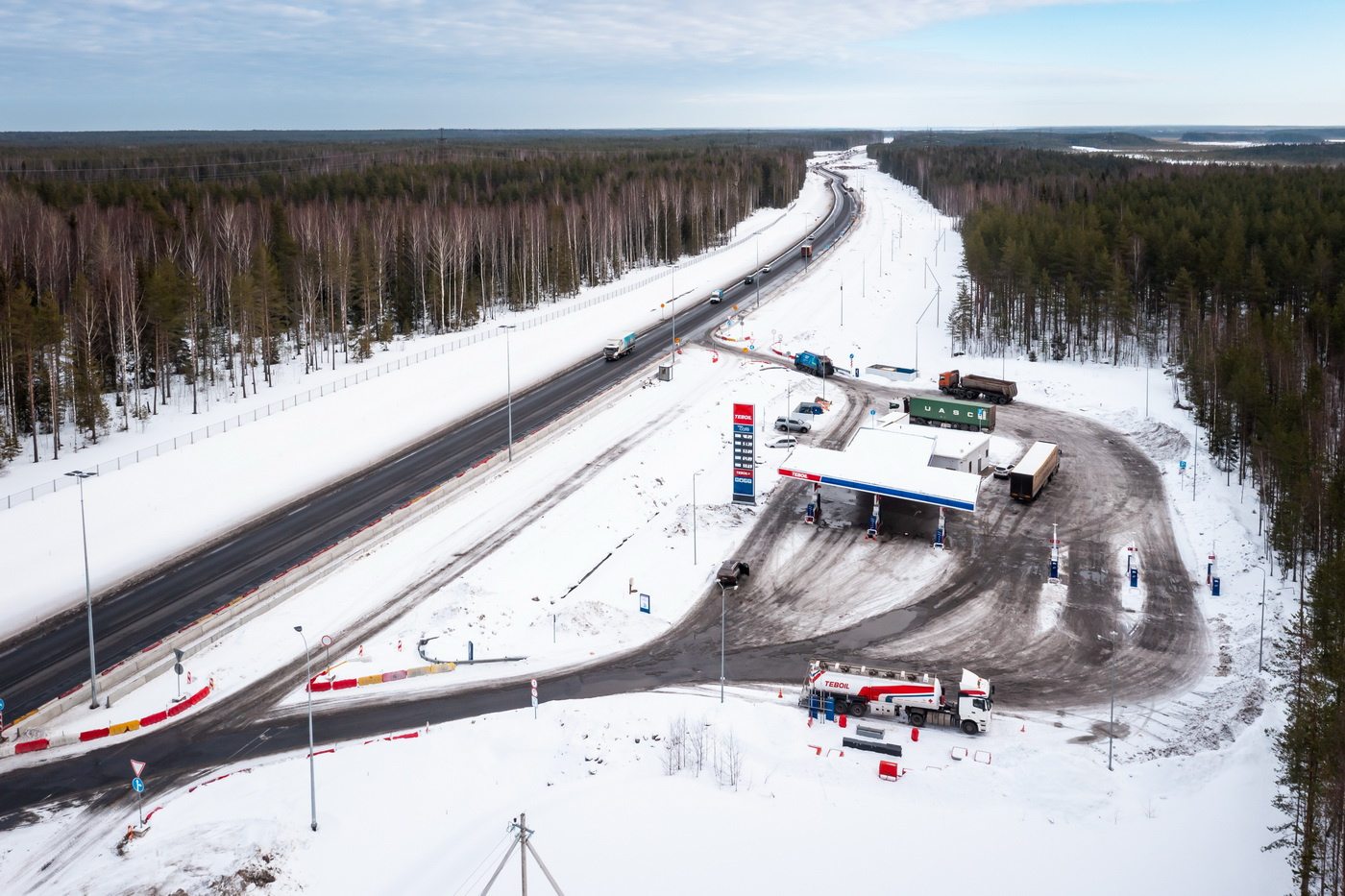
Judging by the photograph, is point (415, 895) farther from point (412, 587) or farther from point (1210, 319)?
point (1210, 319)

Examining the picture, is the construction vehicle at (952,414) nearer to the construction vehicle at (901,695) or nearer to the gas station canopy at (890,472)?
the gas station canopy at (890,472)

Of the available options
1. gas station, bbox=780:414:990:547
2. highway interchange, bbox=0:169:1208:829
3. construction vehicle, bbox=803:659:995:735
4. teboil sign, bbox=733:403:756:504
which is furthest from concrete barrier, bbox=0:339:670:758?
gas station, bbox=780:414:990:547

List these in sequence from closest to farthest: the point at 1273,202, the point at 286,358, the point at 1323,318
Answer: the point at 1323,318 → the point at 286,358 → the point at 1273,202

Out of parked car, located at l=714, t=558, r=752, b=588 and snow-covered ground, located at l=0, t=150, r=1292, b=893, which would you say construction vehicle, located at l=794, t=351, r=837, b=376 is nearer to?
snow-covered ground, located at l=0, t=150, r=1292, b=893

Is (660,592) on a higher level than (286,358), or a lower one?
lower

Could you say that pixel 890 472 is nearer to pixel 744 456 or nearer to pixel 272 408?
pixel 744 456

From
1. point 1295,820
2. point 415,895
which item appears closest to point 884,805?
point 1295,820
